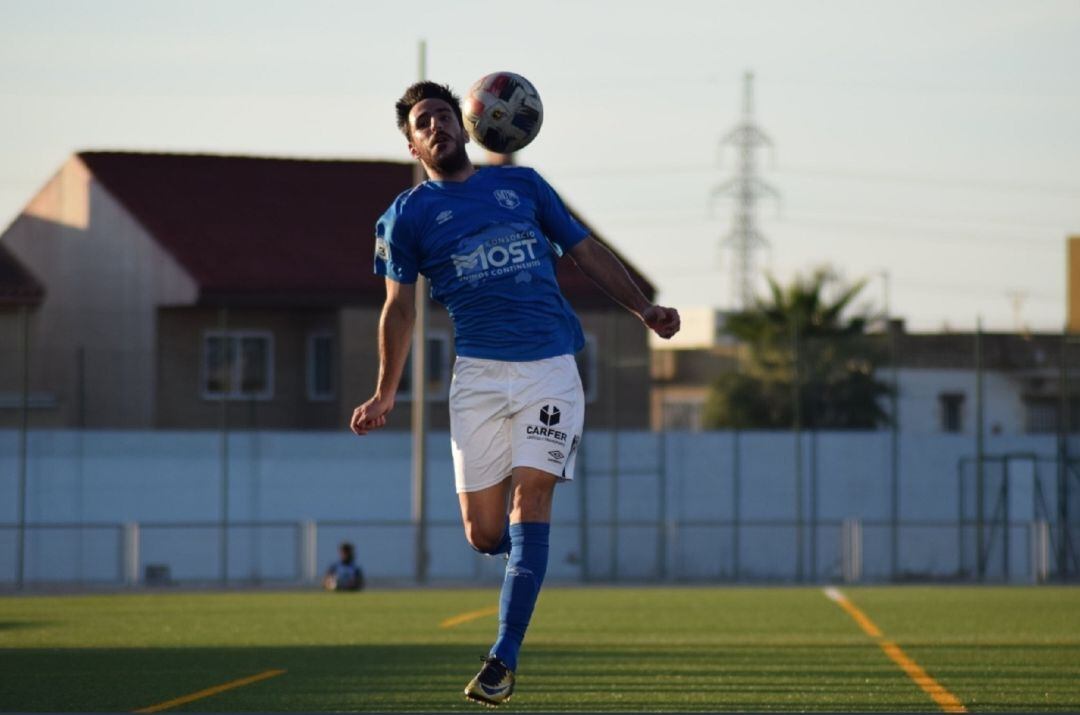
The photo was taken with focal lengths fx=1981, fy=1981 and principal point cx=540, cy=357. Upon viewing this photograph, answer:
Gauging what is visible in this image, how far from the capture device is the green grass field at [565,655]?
29.4 ft

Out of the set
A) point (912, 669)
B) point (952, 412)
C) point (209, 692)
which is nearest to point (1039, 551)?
point (952, 412)

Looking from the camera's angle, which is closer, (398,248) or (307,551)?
(398,248)

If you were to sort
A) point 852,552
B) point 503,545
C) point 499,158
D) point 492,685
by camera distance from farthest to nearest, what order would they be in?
point 852,552 < point 499,158 < point 503,545 < point 492,685

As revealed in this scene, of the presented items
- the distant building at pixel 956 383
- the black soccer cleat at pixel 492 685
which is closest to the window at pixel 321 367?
the distant building at pixel 956 383

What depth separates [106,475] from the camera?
3191 cm

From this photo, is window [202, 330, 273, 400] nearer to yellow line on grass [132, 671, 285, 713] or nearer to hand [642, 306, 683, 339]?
yellow line on grass [132, 671, 285, 713]

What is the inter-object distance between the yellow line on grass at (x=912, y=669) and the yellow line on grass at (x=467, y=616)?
325cm

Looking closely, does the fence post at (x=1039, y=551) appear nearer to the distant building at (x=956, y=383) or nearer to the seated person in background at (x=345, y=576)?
the distant building at (x=956, y=383)

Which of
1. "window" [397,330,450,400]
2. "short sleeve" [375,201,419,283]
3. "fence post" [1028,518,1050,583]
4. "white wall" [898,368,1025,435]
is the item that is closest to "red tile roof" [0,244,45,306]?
"window" [397,330,450,400]

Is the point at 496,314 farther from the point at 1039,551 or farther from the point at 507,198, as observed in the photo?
the point at 1039,551

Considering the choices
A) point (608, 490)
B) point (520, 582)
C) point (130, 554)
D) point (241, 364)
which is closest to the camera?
point (520, 582)

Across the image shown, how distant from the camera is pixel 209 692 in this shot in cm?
933

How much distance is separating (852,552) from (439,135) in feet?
80.9

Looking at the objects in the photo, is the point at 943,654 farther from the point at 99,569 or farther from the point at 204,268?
the point at 204,268
